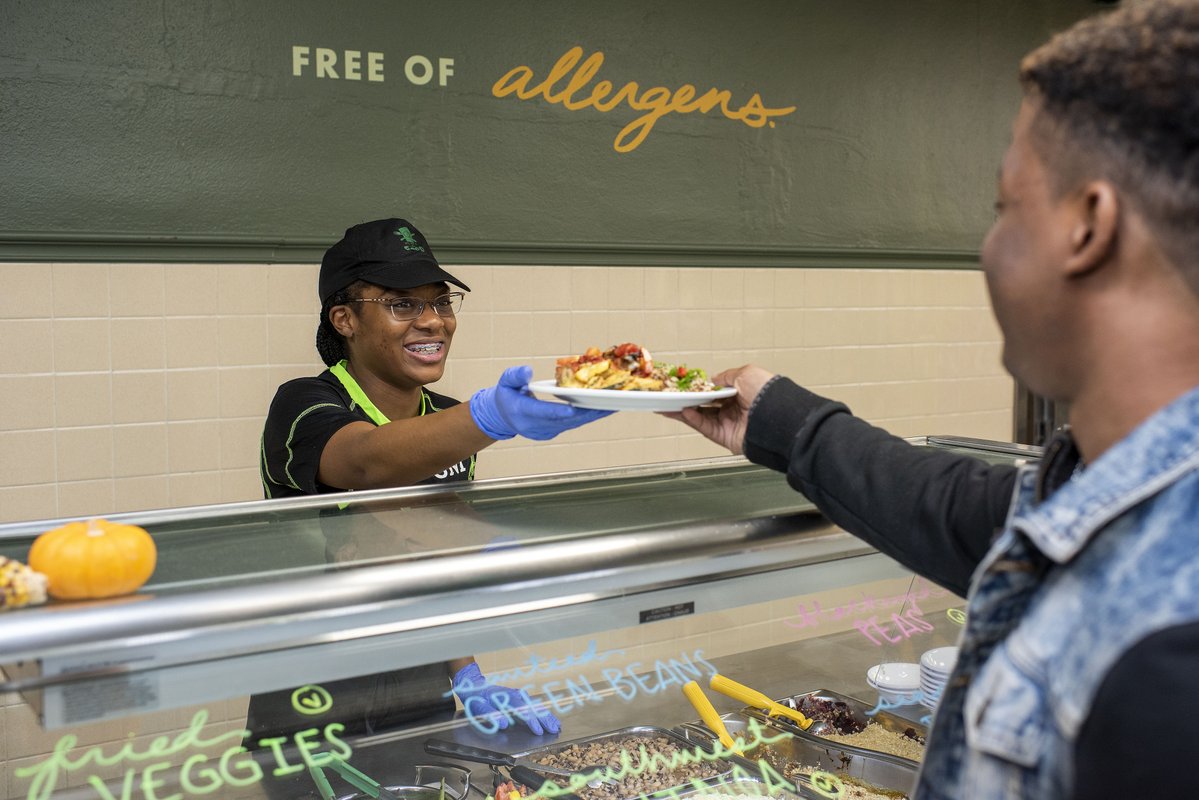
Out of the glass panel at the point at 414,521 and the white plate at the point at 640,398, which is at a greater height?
the white plate at the point at 640,398

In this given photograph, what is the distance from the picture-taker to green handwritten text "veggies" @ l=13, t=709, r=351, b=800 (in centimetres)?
125

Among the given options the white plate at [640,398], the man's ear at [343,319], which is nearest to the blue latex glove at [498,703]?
the white plate at [640,398]

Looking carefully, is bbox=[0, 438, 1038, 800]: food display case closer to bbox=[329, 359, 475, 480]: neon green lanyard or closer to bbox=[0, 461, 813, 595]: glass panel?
bbox=[0, 461, 813, 595]: glass panel

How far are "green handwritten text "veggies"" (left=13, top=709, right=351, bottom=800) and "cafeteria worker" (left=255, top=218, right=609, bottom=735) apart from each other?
36 mm

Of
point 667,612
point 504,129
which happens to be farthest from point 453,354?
point 667,612

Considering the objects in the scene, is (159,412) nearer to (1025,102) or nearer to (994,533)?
(994,533)

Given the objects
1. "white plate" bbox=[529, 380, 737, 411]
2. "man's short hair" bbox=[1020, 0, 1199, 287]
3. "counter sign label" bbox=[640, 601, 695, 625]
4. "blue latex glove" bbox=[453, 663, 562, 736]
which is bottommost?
"blue latex glove" bbox=[453, 663, 562, 736]

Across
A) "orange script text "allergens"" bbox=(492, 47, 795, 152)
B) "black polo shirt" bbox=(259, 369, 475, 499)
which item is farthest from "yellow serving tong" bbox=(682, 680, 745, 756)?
"orange script text "allergens"" bbox=(492, 47, 795, 152)

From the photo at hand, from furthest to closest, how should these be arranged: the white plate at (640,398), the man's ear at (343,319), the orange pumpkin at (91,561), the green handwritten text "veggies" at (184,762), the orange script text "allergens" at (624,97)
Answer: the orange script text "allergens" at (624,97) < the man's ear at (343,319) < the white plate at (640,398) < the green handwritten text "veggies" at (184,762) < the orange pumpkin at (91,561)

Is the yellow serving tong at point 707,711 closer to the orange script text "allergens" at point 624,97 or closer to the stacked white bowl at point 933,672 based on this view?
the stacked white bowl at point 933,672

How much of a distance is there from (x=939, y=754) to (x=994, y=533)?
37 centimetres

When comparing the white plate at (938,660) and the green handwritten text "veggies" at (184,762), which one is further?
the white plate at (938,660)

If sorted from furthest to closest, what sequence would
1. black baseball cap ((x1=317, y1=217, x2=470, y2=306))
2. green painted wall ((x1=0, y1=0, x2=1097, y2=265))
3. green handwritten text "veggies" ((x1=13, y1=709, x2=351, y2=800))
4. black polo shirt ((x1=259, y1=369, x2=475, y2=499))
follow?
green painted wall ((x1=0, y1=0, x2=1097, y2=265)) → black baseball cap ((x1=317, y1=217, x2=470, y2=306)) → black polo shirt ((x1=259, y1=369, x2=475, y2=499)) → green handwritten text "veggies" ((x1=13, y1=709, x2=351, y2=800))

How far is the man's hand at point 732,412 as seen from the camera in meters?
1.65
